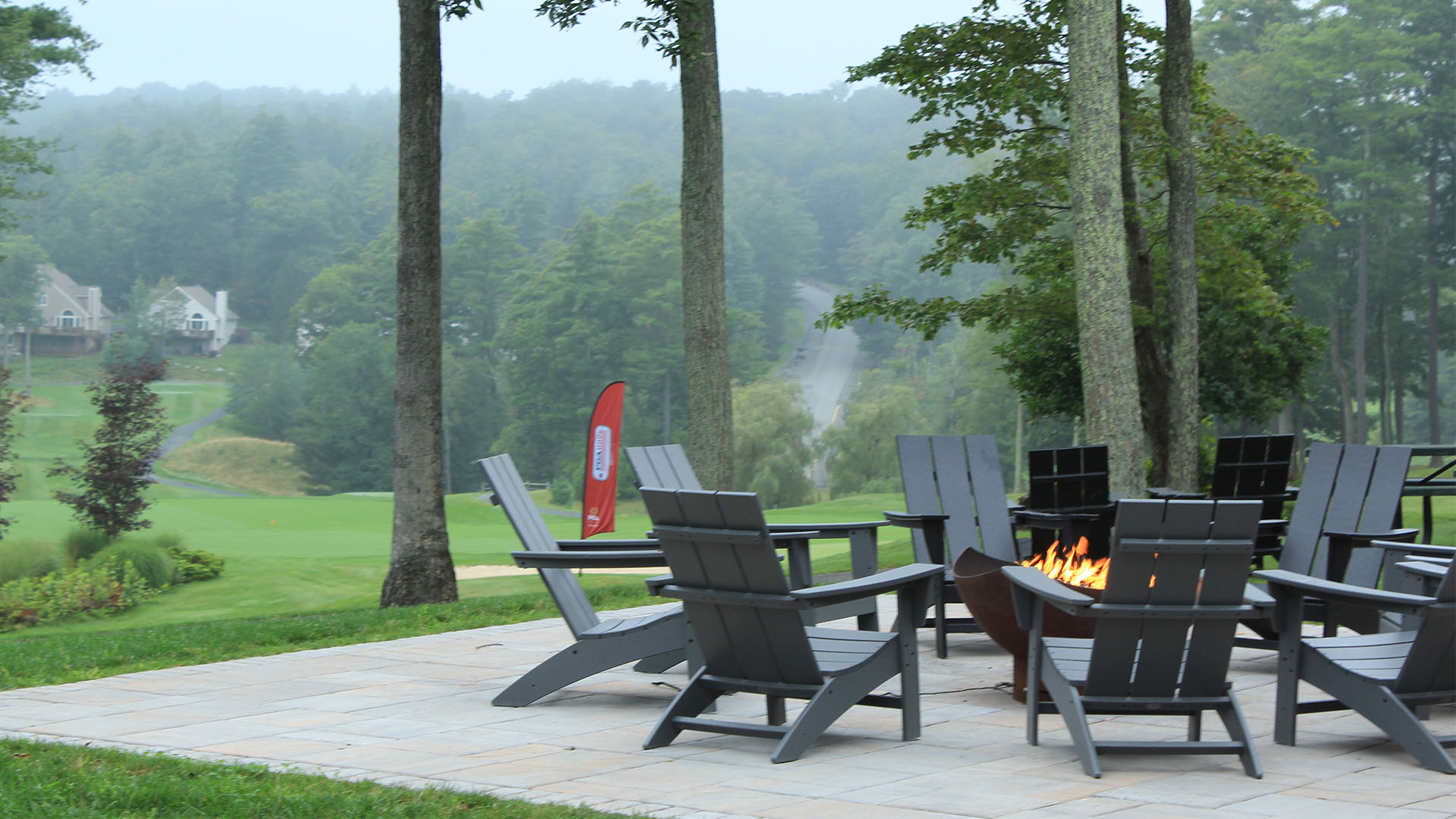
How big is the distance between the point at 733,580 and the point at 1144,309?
38.3ft

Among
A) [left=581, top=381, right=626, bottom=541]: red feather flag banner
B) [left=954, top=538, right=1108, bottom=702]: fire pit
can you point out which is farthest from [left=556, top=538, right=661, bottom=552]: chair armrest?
[left=581, top=381, right=626, bottom=541]: red feather flag banner

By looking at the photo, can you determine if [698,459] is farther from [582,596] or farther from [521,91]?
[521,91]

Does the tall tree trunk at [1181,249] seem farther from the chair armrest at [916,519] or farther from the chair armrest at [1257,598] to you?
the chair armrest at [1257,598]

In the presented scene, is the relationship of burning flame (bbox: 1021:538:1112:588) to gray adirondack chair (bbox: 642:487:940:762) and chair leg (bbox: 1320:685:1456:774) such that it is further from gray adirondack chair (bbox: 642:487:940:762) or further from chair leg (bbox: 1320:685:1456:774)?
chair leg (bbox: 1320:685:1456:774)

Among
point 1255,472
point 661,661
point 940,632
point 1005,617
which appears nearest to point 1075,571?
point 1005,617

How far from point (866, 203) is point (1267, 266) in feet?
272

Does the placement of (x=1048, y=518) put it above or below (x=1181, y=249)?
below

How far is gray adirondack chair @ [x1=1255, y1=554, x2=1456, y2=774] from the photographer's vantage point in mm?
4043

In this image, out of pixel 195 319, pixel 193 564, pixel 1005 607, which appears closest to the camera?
pixel 1005 607

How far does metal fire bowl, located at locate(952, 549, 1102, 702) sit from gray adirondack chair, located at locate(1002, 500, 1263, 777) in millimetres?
820

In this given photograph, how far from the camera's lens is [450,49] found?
7648 inches

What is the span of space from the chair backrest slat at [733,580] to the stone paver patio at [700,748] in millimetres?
304

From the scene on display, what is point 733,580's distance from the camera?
4.26m

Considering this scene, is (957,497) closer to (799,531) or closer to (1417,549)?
(799,531)
